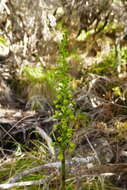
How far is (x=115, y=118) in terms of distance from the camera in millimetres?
3213

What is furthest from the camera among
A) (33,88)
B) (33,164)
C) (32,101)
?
(33,88)

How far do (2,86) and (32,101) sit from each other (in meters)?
0.66

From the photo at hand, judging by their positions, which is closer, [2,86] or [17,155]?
[17,155]

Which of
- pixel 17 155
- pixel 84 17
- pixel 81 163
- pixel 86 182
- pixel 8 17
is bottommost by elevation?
pixel 86 182

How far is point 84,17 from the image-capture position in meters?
4.50

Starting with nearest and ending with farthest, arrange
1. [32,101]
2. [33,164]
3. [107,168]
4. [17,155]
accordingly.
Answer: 1. [107,168]
2. [33,164]
3. [17,155]
4. [32,101]

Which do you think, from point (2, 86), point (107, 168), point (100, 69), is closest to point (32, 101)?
point (2, 86)

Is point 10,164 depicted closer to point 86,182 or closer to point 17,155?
point 17,155

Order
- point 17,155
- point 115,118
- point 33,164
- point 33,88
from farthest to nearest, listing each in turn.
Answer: point 33,88 → point 115,118 → point 17,155 → point 33,164

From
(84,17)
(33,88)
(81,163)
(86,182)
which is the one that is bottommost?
(86,182)

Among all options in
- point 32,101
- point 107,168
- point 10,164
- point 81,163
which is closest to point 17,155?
point 10,164

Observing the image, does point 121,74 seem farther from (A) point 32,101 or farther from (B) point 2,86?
(B) point 2,86

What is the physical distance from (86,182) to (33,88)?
9.46ft

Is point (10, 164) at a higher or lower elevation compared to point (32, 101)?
lower
